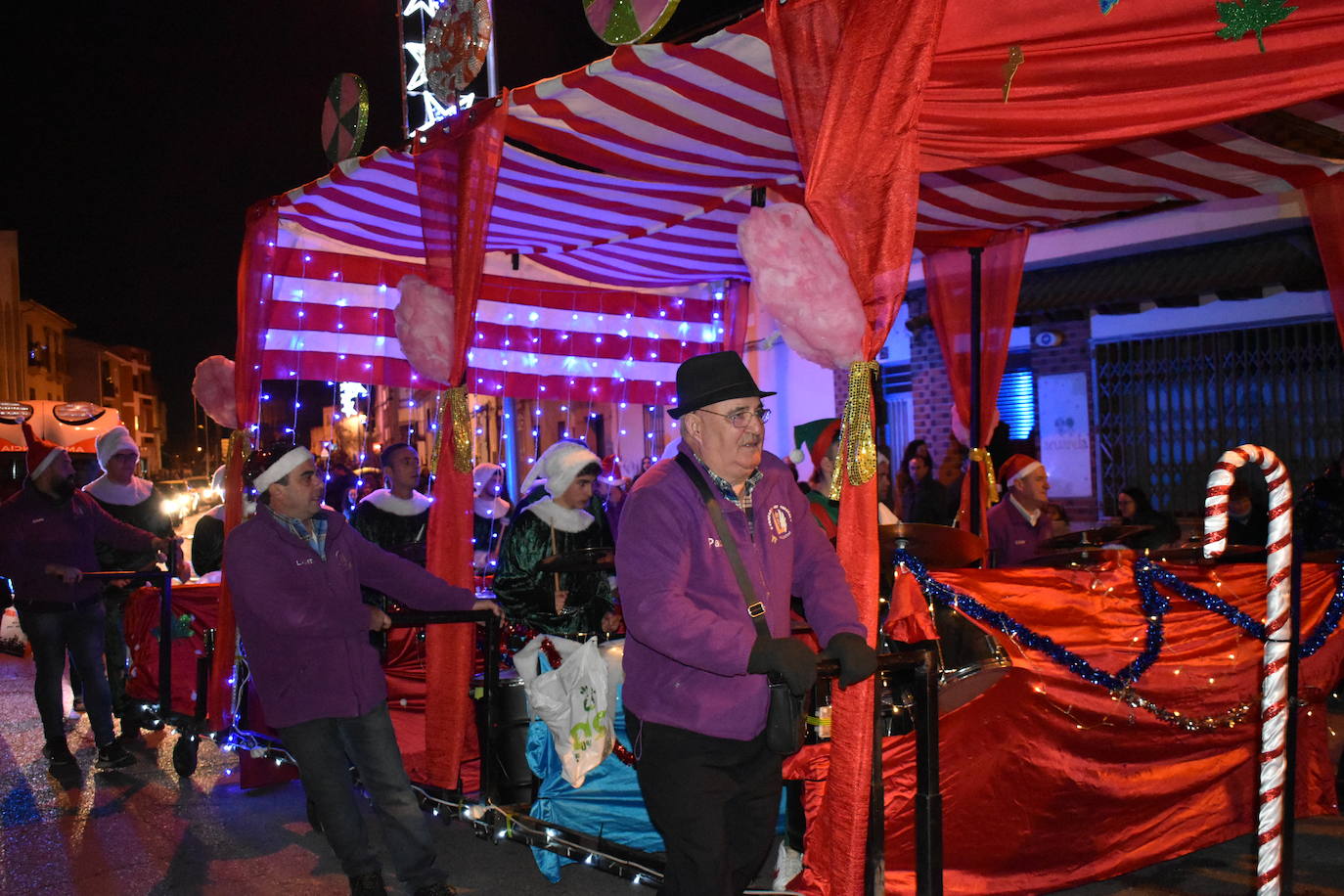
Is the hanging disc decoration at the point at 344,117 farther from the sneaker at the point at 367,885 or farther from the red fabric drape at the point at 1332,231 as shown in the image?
the red fabric drape at the point at 1332,231

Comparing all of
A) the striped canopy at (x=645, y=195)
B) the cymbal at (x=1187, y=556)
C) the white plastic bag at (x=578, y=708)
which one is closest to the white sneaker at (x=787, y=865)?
the white plastic bag at (x=578, y=708)

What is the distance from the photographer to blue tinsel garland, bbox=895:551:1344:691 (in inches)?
171

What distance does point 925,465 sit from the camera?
34.8 feet

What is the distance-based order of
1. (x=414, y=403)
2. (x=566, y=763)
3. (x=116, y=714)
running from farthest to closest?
(x=414, y=403), (x=116, y=714), (x=566, y=763)

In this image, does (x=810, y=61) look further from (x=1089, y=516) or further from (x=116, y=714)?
(x=1089, y=516)

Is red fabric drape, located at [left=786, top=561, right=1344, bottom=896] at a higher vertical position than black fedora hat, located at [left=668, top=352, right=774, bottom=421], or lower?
lower

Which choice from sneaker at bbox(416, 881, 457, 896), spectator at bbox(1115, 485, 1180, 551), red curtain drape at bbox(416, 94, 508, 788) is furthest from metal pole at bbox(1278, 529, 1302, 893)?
spectator at bbox(1115, 485, 1180, 551)

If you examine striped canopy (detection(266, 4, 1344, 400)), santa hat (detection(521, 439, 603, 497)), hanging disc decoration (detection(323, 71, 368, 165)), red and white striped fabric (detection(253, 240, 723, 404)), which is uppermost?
hanging disc decoration (detection(323, 71, 368, 165))

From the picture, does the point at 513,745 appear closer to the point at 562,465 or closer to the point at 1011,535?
the point at 562,465

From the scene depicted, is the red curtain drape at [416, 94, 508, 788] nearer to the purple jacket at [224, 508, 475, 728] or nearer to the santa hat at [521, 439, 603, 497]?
the santa hat at [521, 439, 603, 497]

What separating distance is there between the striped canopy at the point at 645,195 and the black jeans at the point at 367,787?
3304 mm

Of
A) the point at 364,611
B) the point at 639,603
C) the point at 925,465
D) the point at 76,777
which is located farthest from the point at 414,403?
the point at 639,603

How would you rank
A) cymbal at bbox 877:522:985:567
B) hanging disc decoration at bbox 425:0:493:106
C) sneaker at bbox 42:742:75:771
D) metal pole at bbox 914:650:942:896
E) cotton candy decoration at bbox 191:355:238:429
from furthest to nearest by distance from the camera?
cotton candy decoration at bbox 191:355:238:429
sneaker at bbox 42:742:75:771
hanging disc decoration at bbox 425:0:493:106
cymbal at bbox 877:522:985:567
metal pole at bbox 914:650:942:896

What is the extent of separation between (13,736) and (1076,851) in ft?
26.1
